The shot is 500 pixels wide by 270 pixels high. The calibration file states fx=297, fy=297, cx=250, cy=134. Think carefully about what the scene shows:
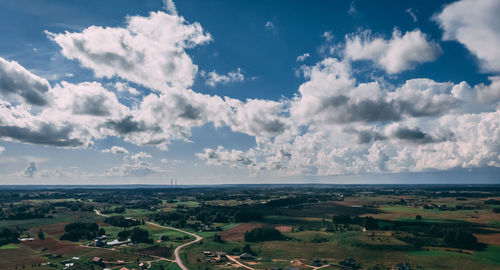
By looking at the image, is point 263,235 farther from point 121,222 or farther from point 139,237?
point 121,222

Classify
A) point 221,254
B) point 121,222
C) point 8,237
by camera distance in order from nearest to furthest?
point 221,254
point 8,237
point 121,222

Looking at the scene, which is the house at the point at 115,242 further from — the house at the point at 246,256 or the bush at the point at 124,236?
the house at the point at 246,256

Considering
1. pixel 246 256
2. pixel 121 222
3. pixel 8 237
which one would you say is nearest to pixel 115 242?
pixel 121 222

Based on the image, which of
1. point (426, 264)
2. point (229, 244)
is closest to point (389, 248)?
point (426, 264)

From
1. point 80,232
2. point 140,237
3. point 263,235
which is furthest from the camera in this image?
point 80,232

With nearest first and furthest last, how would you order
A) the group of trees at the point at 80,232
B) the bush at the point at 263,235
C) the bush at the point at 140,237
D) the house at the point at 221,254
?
the house at the point at 221,254 → the bush at the point at 140,237 → the bush at the point at 263,235 → the group of trees at the point at 80,232

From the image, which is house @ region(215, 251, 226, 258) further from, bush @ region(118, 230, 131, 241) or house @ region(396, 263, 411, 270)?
house @ region(396, 263, 411, 270)

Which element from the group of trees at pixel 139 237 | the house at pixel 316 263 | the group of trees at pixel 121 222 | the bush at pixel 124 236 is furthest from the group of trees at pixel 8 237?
the house at pixel 316 263

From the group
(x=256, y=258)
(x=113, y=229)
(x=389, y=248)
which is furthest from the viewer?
(x=113, y=229)

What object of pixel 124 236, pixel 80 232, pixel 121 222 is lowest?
pixel 124 236

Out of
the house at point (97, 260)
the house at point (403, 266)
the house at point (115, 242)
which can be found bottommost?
the house at point (115, 242)

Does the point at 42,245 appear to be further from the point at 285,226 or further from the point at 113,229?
the point at 285,226
